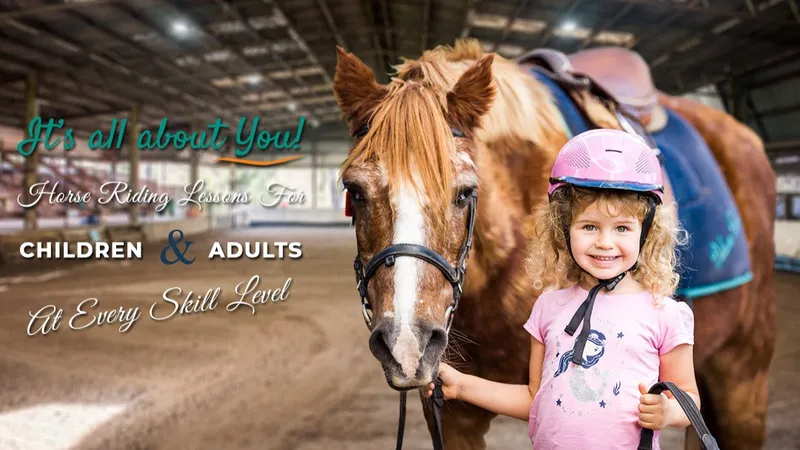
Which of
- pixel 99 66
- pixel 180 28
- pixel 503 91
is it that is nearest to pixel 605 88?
pixel 503 91

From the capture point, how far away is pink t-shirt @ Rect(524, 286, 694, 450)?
887mm

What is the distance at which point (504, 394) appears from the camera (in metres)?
1.06

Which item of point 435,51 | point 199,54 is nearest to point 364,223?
point 435,51

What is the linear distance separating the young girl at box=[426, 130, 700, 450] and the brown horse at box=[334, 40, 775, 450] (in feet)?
0.79

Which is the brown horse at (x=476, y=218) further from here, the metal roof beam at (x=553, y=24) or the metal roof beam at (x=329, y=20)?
the metal roof beam at (x=329, y=20)

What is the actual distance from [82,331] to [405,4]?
917 centimetres

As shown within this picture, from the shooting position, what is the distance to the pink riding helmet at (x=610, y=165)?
93 centimetres

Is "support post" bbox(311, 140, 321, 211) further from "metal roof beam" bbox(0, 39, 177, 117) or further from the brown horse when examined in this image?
the brown horse

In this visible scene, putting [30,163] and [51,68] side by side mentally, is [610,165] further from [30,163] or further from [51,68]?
[51,68]

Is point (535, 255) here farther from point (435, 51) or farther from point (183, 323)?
point (183, 323)

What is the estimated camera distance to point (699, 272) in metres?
1.79

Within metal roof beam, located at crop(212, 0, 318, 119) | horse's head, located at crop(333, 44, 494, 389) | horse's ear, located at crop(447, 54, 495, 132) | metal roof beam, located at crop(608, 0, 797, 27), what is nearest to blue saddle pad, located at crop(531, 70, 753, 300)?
horse's ear, located at crop(447, 54, 495, 132)

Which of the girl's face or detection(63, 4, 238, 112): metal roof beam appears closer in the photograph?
the girl's face

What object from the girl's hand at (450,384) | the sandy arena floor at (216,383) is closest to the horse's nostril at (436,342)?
the girl's hand at (450,384)
